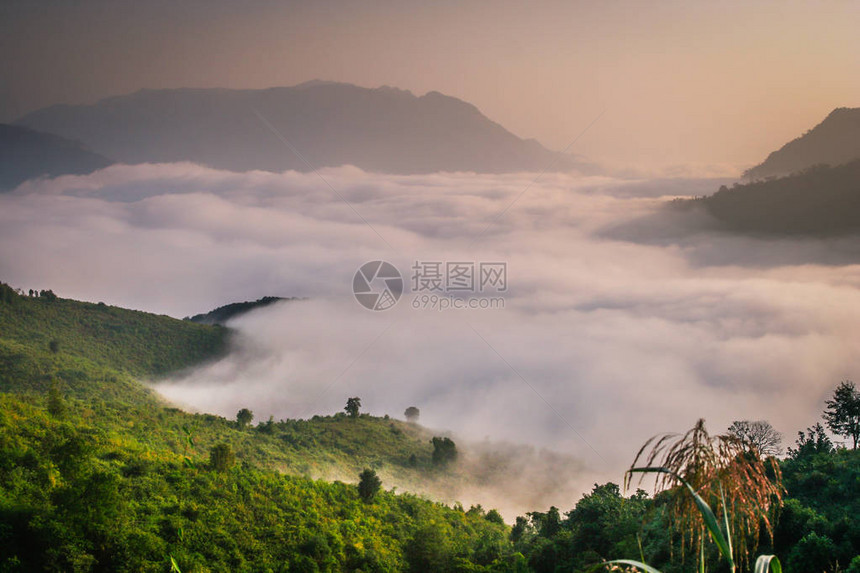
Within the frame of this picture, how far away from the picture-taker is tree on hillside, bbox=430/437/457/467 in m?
98.0

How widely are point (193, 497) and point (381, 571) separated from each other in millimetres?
15385

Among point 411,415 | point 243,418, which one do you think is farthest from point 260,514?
point 411,415

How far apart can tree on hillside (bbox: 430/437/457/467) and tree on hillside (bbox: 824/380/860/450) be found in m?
58.0

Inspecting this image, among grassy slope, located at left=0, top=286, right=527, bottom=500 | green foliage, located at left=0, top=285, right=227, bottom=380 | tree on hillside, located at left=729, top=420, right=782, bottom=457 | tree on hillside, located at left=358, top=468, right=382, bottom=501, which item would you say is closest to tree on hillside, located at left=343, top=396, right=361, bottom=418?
grassy slope, located at left=0, top=286, right=527, bottom=500

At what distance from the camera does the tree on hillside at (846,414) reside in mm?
51031

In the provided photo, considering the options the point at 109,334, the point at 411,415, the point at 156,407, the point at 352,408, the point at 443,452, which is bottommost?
the point at 443,452

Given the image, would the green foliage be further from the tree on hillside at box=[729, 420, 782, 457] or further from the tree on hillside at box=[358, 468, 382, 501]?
the tree on hillside at box=[729, 420, 782, 457]

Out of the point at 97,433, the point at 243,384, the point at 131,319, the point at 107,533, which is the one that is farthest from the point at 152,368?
the point at 107,533

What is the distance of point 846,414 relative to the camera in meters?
51.4

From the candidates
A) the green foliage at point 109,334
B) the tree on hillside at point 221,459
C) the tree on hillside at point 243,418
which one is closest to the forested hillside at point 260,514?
the tree on hillside at point 221,459

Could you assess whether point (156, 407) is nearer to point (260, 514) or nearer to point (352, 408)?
point (352, 408)

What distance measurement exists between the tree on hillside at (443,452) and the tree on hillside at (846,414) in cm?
5797

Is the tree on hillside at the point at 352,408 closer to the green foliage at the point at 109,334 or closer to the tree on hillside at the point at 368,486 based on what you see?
the green foliage at the point at 109,334

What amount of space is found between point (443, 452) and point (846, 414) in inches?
2345
